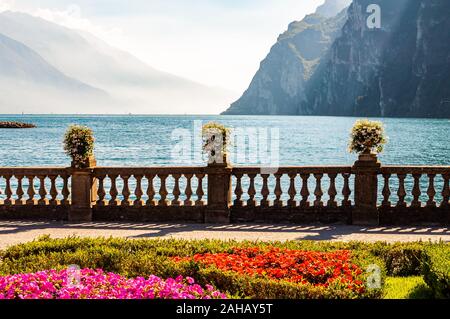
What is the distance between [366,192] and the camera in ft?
47.4

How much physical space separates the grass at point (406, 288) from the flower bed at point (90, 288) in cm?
262

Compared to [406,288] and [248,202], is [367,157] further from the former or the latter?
[406,288]

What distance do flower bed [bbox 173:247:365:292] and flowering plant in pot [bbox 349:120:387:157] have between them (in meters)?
5.31

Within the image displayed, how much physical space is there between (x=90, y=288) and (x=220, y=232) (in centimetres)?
661

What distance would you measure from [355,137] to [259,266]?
21.4 feet

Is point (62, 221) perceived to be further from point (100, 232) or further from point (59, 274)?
point (59, 274)

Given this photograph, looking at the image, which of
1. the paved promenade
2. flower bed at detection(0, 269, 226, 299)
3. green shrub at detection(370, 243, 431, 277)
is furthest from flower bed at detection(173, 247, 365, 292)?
the paved promenade

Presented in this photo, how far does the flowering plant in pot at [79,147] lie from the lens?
15062mm

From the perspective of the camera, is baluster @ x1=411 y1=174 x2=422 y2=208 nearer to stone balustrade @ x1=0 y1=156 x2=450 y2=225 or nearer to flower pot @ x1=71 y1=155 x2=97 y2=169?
stone balustrade @ x1=0 y1=156 x2=450 y2=225

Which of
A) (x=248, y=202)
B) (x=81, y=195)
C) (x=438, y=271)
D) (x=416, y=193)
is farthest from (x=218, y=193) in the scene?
(x=438, y=271)

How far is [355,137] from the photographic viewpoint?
14641mm

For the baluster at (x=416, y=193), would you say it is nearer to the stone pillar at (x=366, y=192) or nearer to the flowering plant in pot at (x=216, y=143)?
the stone pillar at (x=366, y=192)

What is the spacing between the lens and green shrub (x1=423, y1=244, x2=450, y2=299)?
745cm
